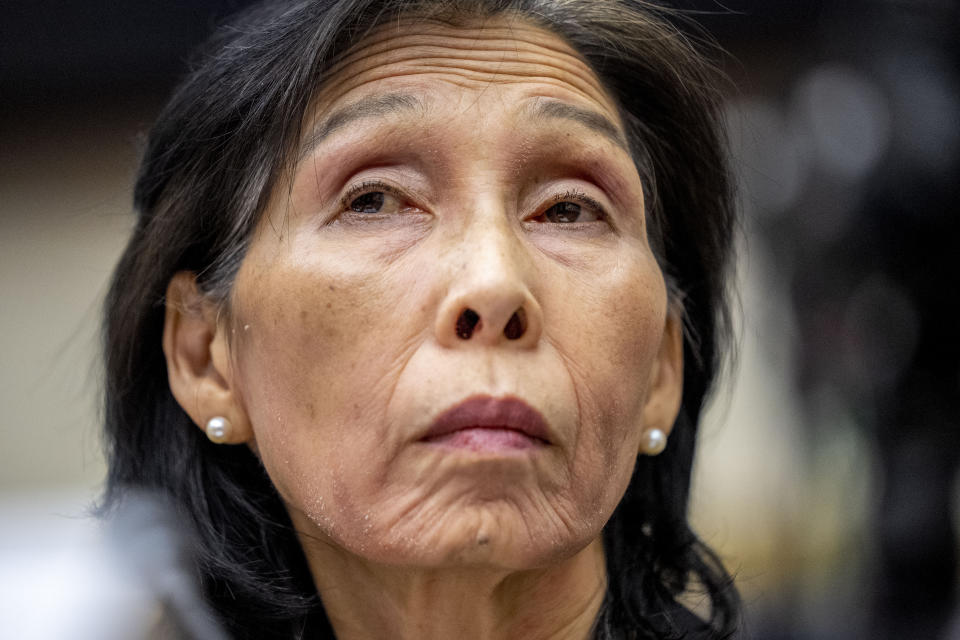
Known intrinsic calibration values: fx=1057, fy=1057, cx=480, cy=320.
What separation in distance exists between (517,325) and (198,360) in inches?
31.1

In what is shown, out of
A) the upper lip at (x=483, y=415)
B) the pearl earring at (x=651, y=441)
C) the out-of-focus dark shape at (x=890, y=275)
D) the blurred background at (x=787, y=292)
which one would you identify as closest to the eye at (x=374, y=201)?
the upper lip at (x=483, y=415)

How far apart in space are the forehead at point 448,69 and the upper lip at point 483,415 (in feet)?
1.89

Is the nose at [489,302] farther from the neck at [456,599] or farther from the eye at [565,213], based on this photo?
the neck at [456,599]

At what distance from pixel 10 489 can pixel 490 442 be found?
5.40 m

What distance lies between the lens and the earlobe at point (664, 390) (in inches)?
87.1

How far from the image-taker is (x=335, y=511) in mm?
1812

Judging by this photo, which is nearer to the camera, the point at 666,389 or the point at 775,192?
the point at 666,389

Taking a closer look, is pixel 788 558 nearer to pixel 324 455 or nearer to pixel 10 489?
pixel 324 455

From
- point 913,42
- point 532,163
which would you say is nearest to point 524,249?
point 532,163

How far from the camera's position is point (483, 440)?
5.46 feet

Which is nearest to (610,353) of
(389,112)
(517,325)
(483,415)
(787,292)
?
(517,325)

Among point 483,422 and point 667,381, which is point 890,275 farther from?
point 483,422

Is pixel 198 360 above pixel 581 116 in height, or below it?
below

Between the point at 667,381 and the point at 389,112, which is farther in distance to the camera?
→ the point at 667,381
